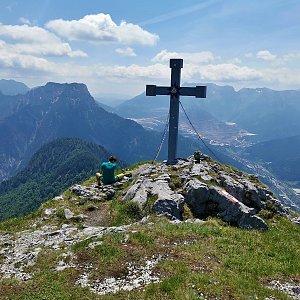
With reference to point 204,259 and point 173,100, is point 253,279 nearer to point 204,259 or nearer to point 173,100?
point 204,259

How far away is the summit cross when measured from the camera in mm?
37719

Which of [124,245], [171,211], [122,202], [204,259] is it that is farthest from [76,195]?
[204,259]

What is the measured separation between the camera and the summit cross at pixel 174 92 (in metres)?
37.7

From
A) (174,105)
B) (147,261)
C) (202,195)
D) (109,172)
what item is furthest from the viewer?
(174,105)

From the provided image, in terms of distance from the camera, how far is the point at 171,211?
23984 millimetres

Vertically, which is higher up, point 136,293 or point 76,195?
point 136,293

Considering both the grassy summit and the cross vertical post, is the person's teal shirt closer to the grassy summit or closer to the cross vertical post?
the cross vertical post

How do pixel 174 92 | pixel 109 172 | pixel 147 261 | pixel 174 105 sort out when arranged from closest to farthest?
pixel 147 261 → pixel 109 172 → pixel 174 92 → pixel 174 105

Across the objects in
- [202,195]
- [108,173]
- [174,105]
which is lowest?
[108,173]

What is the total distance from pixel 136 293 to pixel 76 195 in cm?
1712

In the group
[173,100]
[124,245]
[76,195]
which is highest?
[173,100]

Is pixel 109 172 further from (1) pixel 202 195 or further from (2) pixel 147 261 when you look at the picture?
(2) pixel 147 261

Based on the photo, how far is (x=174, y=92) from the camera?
3875 cm

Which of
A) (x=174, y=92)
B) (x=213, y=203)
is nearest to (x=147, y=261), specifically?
(x=213, y=203)
